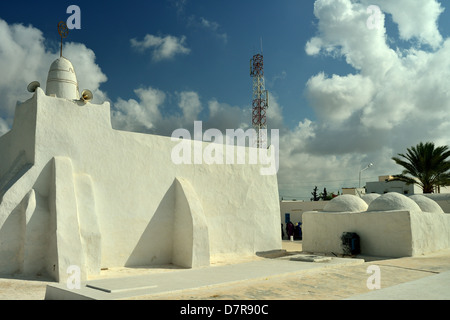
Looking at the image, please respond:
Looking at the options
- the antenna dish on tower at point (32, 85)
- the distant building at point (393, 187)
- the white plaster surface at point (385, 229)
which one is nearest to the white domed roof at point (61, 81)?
the antenna dish on tower at point (32, 85)

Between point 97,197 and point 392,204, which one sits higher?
point 97,197

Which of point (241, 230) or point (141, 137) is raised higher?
point (141, 137)

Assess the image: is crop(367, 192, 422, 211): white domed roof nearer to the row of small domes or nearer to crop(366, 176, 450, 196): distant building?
the row of small domes

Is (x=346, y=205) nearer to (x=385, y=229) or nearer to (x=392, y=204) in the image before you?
(x=392, y=204)

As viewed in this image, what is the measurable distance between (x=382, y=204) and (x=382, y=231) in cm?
97

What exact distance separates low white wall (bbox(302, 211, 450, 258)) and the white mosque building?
2.37 m

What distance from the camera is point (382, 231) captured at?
1263 centimetres

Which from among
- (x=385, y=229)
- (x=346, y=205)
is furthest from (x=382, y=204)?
(x=346, y=205)

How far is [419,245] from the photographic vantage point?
12.5 meters

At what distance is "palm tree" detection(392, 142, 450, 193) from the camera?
2172cm

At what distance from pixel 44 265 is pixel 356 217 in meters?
9.73

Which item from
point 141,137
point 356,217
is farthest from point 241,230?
point 141,137

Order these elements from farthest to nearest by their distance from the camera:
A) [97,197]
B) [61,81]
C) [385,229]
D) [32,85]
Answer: [385,229]
[61,81]
[32,85]
[97,197]
